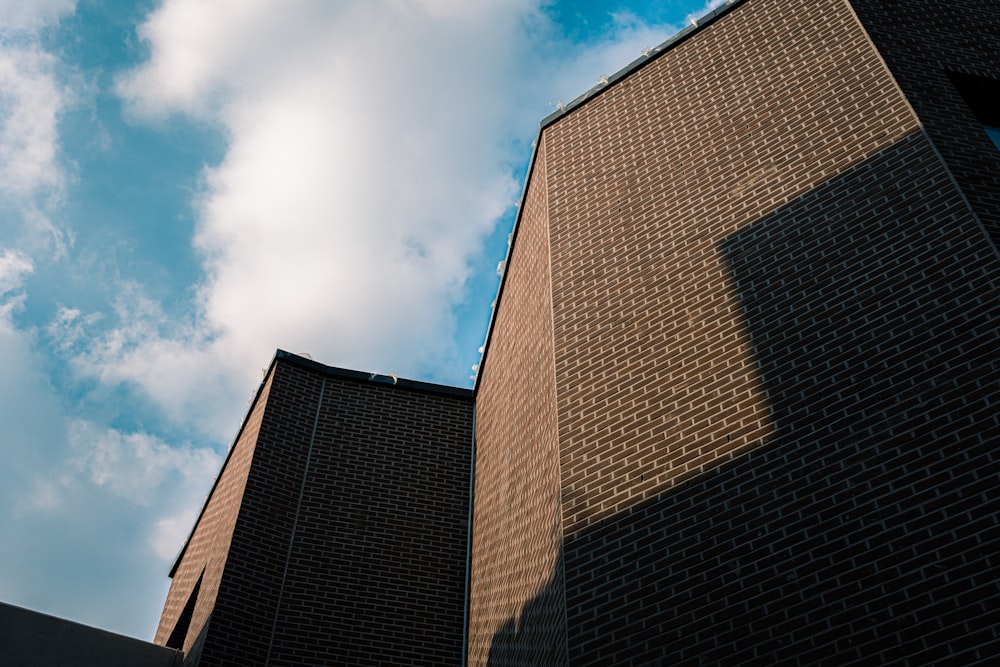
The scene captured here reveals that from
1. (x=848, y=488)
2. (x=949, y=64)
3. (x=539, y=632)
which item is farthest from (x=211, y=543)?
(x=949, y=64)

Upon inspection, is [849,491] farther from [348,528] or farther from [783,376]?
[348,528]

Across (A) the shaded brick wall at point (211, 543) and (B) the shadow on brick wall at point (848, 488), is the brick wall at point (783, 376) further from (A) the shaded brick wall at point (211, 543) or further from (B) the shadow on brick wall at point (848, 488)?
(A) the shaded brick wall at point (211, 543)

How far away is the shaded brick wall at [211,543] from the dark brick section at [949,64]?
28.2ft

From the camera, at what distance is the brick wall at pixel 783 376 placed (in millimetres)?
5812

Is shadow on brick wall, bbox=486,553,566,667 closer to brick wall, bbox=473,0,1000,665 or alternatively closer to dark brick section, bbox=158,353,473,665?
brick wall, bbox=473,0,1000,665

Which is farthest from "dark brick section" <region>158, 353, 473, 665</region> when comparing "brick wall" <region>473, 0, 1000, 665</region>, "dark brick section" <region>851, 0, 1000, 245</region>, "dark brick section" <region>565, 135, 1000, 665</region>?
"dark brick section" <region>851, 0, 1000, 245</region>

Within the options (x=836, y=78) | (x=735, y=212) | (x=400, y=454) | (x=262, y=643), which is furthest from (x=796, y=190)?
(x=262, y=643)

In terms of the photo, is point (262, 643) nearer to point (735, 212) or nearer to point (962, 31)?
point (735, 212)

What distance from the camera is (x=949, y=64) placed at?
365 inches

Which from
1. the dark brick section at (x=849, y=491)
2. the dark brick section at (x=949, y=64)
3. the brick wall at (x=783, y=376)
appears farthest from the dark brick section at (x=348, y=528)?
the dark brick section at (x=949, y=64)

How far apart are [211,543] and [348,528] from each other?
1.92 metres

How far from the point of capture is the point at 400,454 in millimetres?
12734

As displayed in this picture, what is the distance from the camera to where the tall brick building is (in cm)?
604

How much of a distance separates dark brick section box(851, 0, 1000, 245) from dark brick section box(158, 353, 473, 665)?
7327mm
